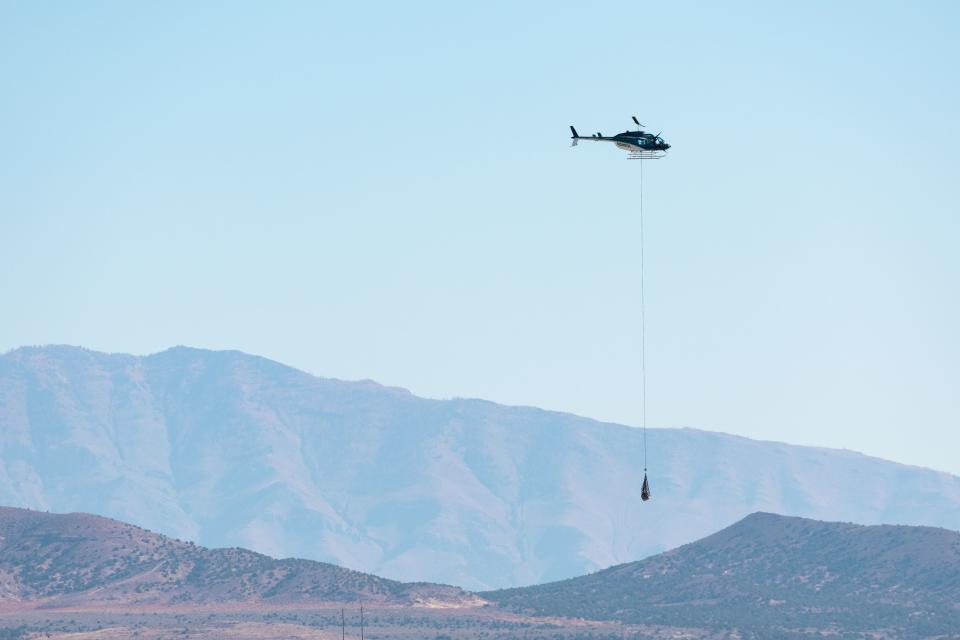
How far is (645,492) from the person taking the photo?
408ft

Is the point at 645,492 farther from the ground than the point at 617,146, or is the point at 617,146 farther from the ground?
the point at 617,146

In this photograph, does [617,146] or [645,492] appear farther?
[617,146]

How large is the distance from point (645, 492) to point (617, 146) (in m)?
27.1

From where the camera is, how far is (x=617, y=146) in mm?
136000
